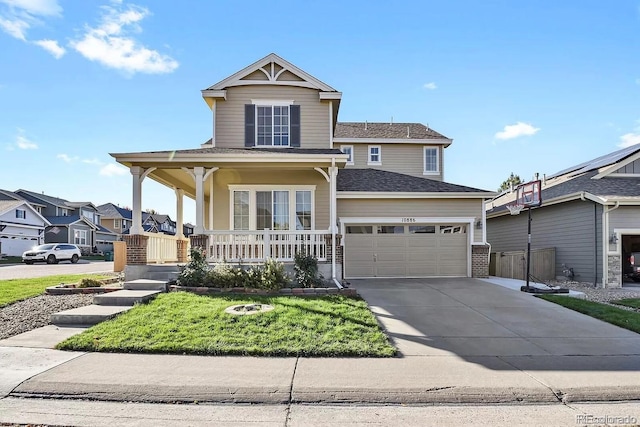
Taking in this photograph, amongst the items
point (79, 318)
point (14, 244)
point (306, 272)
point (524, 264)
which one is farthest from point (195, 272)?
point (14, 244)

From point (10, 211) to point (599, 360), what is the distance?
44.1 metres

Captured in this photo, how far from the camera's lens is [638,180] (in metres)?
17.1

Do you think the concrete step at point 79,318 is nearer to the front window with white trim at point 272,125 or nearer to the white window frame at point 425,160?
the front window with white trim at point 272,125

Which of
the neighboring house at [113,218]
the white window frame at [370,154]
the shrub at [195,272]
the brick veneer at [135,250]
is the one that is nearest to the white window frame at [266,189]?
the brick veneer at [135,250]

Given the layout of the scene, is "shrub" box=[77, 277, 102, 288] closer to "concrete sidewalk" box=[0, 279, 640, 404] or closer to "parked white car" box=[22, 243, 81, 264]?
"concrete sidewalk" box=[0, 279, 640, 404]

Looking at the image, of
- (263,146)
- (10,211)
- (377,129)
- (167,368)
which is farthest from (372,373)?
(10,211)

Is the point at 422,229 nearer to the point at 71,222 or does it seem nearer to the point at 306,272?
the point at 306,272

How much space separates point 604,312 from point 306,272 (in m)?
6.82

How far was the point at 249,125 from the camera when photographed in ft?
48.6

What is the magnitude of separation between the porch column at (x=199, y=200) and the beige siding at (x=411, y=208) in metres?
5.29

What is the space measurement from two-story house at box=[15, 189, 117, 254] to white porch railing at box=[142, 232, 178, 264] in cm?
3706

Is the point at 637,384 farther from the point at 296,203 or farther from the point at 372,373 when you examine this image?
the point at 296,203

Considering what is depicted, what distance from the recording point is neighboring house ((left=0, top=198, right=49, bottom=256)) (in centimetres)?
3678

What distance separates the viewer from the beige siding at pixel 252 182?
14.4 metres
